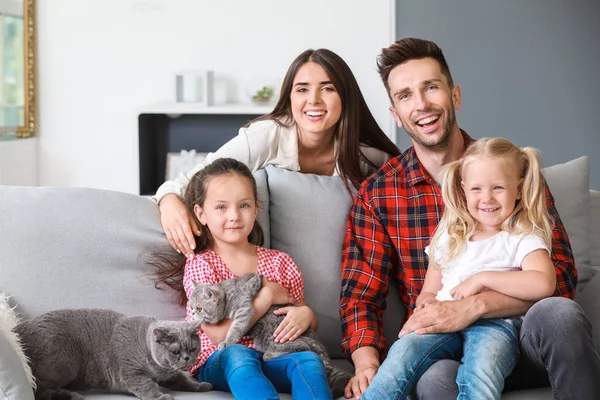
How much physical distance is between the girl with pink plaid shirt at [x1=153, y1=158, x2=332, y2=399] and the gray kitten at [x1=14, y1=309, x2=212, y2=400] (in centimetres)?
13

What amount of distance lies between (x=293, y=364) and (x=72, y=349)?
0.54 meters

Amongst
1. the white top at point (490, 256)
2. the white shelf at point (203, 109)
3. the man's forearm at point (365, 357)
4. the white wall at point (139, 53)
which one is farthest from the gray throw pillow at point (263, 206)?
the white wall at point (139, 53)

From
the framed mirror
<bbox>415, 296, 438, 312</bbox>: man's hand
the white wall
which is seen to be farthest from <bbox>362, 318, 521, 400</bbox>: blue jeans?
the framed mirror

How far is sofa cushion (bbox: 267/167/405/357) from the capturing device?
7.66 feet

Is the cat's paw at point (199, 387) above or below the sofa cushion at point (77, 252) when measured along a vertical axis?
below

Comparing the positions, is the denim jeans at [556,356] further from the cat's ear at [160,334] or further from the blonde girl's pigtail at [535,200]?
the cat's ear at [160,334]

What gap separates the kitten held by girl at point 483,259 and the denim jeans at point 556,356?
4 centimetres

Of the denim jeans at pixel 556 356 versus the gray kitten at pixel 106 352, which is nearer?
the denim jeans at pixel 556 356

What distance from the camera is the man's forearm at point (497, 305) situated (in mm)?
1947

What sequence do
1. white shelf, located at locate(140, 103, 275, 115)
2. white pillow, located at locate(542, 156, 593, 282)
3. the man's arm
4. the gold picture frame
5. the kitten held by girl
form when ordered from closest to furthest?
the kitten held by girl → the man's arm → white pillow, located at locate(542, 156, 593, 282) → white shelf, located at locate(140, 103, 275, 115) → the gold picture frame

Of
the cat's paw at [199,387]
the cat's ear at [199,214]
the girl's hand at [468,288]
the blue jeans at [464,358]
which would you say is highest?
the cat's ear at [199,214]

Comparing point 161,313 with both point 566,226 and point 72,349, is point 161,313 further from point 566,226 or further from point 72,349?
point 566,226

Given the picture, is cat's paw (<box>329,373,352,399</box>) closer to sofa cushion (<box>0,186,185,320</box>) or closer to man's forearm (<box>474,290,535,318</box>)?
man's forearm (<box>474,290,535,318</box>)

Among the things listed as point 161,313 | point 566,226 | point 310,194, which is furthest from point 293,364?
point 566,226
